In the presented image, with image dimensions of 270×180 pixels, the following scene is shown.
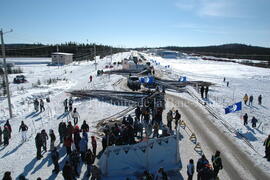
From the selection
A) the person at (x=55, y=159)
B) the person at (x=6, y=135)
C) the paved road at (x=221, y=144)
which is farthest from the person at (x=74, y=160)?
the paved road at (x=221, y=144)

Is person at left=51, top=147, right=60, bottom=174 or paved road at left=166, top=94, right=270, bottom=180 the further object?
paved road at left=166, top=94, right=270, bottom=180

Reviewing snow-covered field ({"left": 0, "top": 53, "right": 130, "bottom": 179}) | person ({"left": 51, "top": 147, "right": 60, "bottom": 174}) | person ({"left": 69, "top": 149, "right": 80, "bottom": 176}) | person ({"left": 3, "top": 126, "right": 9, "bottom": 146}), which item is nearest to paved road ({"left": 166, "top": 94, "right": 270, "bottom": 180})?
snow-covered field ({"left": 0, "top": 53, "right": 130, "bottom": 179})

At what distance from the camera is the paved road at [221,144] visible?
11680 mm

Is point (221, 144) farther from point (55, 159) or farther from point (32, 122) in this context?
point (32, 122)

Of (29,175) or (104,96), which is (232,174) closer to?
(29,175)

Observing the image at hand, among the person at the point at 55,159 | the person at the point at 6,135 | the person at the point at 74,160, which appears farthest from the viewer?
the person at the point at 6,135

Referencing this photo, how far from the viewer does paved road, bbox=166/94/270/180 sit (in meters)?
11.7

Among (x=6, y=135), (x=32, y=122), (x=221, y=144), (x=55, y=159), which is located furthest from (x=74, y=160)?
(x=32, y=122)

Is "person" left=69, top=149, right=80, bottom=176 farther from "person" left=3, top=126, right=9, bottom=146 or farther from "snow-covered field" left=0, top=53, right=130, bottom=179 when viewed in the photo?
"person" left=3, top=126, right=9, bottom=146

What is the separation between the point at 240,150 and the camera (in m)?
14.3

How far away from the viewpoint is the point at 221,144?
15.1 metres

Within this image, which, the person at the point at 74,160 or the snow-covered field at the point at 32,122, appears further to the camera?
the snow-covered field at the point at 32,122

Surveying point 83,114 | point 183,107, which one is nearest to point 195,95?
point 183,107

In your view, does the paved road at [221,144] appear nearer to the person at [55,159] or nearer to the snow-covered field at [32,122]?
the snow-covered field at [32,122]
